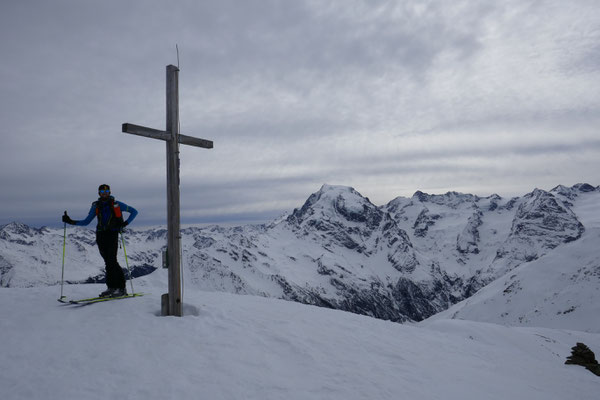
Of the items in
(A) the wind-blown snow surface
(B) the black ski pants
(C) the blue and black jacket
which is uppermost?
(C) the blue and black jacket

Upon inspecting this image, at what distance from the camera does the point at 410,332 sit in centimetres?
1233

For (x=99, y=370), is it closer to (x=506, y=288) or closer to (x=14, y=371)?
(x=14, y=371)

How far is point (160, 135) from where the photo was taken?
32.4ft

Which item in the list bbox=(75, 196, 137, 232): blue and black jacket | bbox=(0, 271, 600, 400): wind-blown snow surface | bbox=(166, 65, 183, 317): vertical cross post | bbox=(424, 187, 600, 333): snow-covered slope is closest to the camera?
bbox=(0, 271, 600, 400): wind-blown snow surface

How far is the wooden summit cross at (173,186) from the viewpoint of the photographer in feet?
31.8

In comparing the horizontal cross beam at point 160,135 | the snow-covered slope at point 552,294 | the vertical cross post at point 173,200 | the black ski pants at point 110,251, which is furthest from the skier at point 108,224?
the snow-covered slope at point 552,294

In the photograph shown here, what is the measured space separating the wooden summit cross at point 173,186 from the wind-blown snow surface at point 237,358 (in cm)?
55

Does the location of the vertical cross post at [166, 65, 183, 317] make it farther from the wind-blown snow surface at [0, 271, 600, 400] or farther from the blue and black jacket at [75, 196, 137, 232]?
the blue and black jacket at [75, 196, 137, 232]

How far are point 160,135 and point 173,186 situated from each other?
1384 mm

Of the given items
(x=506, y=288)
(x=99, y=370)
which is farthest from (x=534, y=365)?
(x=506, y=288)

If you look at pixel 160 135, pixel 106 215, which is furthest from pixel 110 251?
pixel 160 135

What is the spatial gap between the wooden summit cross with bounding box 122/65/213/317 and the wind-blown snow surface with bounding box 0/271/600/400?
1.80 ft

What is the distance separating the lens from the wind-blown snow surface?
6.28 metres

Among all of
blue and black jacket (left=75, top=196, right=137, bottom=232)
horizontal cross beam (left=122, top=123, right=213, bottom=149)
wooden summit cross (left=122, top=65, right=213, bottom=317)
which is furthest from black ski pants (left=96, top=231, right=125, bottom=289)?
horizontal cross beam (left=122, top=123, right=213, bottom=149)
